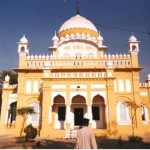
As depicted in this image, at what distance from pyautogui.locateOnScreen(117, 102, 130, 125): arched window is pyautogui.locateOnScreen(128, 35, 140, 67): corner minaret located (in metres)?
4.15

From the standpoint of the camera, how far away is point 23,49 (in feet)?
79.7

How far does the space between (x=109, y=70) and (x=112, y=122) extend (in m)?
4.41

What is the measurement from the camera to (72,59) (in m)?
23.2

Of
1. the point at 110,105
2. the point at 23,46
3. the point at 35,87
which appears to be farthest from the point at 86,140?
the point at 23,46

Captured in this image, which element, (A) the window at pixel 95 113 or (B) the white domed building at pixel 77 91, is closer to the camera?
(B) the white domed building at pixel 77 91

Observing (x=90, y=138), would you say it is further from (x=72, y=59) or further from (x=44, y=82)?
(x=72, y=59)

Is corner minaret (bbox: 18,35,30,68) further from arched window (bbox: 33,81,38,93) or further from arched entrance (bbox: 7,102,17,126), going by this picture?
arched entrance (bbox: 7,102,17,126)

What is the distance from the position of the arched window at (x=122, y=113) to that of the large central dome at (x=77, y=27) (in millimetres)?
9784

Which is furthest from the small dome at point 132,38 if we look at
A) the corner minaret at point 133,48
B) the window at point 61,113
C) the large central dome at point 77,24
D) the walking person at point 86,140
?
the walking person at point 86,140

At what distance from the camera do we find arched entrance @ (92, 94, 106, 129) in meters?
21.5

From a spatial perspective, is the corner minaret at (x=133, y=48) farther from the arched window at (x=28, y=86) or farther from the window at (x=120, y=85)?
the arched window at (x=28, y=86)

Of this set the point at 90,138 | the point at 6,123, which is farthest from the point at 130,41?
the point at 90,138

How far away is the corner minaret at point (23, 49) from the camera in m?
23.1

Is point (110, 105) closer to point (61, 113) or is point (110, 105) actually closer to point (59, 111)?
point (61, 113)
